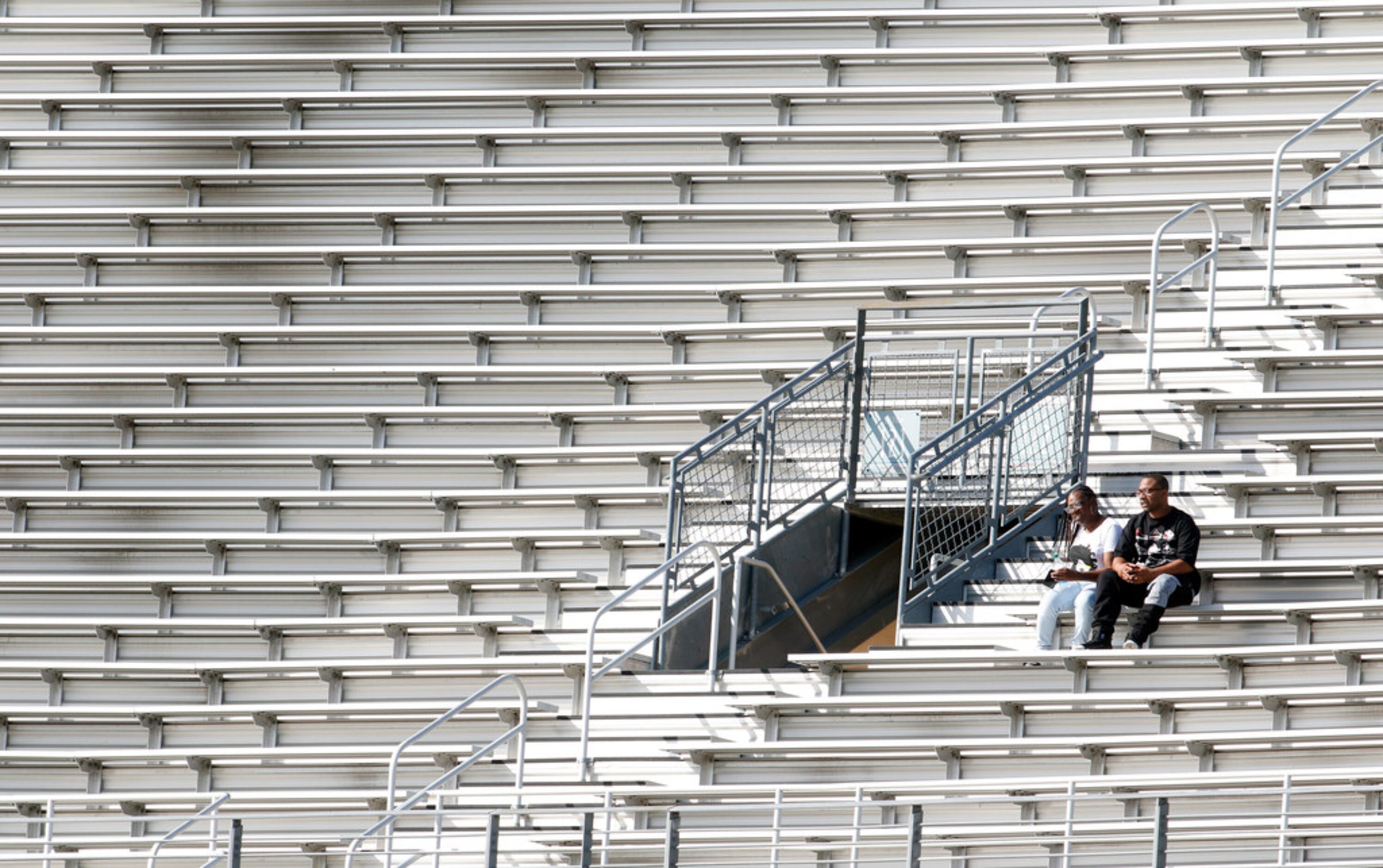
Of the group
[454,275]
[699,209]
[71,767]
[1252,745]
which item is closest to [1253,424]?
[1252,745]

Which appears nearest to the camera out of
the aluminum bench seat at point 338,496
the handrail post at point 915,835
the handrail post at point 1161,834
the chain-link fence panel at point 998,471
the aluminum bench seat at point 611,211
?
the handrail post at point 1161,834

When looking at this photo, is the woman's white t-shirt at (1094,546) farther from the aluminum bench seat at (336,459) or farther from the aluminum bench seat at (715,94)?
the aluminum bench seat at (715,94)

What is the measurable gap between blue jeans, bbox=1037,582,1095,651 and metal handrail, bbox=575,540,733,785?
0.91 meters

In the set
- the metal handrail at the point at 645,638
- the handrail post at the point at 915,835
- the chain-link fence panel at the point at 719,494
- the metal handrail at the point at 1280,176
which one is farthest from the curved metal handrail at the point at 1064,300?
the handrail post at the point at 915,835

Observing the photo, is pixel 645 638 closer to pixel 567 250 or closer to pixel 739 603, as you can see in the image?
pixel 739 603

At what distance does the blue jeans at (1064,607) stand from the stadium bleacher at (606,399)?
9cm

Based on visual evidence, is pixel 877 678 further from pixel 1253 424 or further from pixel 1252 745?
pixel 1253 424

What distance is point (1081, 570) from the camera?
6359 mm

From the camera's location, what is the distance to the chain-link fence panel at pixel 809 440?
7285mm

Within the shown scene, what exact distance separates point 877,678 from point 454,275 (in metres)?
2.89

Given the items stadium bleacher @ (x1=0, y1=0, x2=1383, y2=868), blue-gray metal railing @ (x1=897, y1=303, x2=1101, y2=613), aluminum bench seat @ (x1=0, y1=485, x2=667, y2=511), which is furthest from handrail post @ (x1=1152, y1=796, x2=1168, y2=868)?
aluminum bench seat @ (x1=0, y1=485, x2=667, y2=511)

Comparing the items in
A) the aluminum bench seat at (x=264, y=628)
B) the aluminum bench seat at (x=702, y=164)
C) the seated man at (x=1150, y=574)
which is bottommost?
the aluminum bench seat at (x=264, y=628)

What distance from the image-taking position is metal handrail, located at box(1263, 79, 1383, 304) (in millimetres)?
7367

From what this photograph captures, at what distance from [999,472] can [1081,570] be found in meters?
0.45
